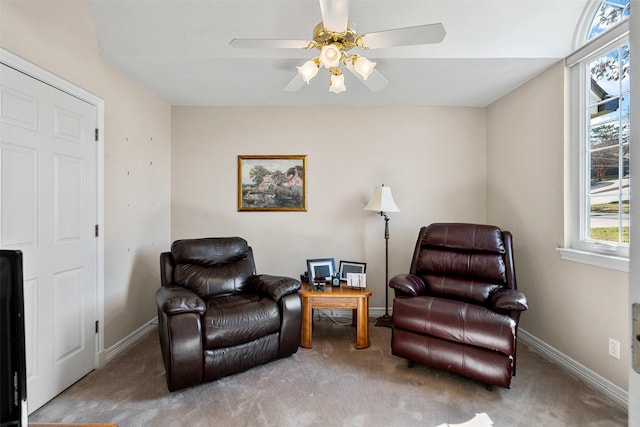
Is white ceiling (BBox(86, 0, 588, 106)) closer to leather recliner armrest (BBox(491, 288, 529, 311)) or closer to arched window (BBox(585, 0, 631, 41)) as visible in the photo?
arched window (BBox(585, 0, 631, 41))

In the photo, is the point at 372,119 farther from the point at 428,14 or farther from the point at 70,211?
the point at 70,211

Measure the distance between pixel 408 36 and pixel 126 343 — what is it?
10.4ft

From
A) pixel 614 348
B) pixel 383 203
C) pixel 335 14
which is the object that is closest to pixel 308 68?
pixel 335 14

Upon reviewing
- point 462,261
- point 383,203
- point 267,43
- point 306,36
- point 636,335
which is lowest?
point 462,261

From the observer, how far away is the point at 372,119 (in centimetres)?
353

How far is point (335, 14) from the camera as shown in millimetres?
1536

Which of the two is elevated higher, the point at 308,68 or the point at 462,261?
the point at 308,68

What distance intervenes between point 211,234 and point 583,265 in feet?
11.2

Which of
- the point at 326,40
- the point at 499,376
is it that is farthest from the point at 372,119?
the point at 499,376

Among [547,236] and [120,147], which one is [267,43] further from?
[547,236]

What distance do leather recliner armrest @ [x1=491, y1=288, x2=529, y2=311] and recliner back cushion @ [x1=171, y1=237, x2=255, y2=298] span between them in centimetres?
201

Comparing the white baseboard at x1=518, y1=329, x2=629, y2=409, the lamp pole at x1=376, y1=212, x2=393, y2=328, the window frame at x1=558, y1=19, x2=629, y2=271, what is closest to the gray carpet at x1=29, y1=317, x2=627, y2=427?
the white baseboard at x1=518, y1=329, x2=629, y2=409

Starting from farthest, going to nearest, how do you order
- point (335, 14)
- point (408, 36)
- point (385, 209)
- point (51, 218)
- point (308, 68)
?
1. point (385, 209)
2. point (51, 218)
3. point (308, 68)
4. point (408, 36)
5. point (335, 14)

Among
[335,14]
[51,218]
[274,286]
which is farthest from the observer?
[274,286]
